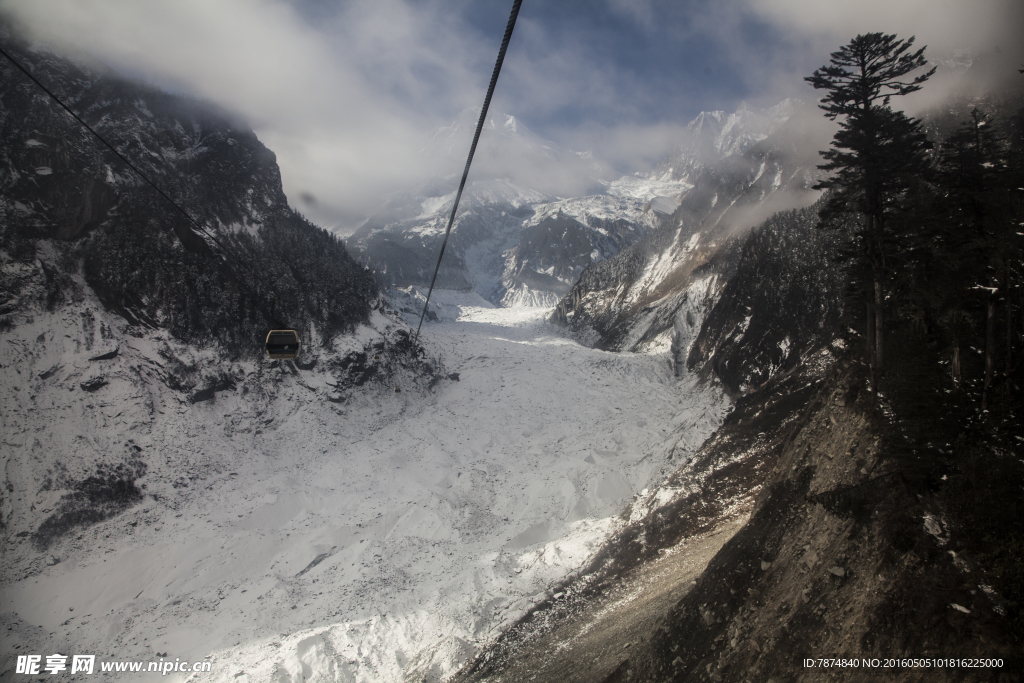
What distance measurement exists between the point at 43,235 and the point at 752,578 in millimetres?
53241

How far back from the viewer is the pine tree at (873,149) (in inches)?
685

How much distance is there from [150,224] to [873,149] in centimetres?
5438

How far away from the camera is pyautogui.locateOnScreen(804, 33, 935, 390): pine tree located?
17.4 metres

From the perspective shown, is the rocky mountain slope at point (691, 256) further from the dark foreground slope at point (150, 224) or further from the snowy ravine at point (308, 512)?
the dark foreground slope at point (150, 224)

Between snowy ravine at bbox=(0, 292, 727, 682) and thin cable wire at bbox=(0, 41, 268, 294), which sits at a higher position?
thin cable wire at bbox=(0, 41, 268, 294)

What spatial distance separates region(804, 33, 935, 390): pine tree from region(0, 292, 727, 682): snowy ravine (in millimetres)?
15531

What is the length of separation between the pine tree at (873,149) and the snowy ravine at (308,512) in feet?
51.0

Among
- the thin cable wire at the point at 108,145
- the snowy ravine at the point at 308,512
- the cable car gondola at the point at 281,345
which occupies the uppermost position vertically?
the thin cable wire at the point at 108,145

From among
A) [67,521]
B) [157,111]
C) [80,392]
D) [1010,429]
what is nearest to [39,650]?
[67,521]

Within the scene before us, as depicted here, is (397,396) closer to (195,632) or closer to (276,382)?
(276,382)

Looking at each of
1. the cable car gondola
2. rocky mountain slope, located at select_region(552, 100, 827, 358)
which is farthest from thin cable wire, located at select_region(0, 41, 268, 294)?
rocky mountain slope, located at select_region(552, 100, 827, 358)

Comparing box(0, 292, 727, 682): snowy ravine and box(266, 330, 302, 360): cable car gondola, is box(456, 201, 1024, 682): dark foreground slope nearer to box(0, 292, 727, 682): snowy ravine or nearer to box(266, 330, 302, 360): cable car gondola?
box(0, 292, 727, 682): snowy ravine

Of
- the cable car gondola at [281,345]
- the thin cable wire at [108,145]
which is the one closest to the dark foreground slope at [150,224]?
the thin cable wire at [108,145]

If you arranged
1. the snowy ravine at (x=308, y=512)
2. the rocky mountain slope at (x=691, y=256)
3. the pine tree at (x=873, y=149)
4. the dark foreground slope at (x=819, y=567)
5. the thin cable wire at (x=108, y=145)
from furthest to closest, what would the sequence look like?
1. the rocky mountain slope at (x=691, y=256)
2. the snowy ravine at (x=308, y=512)
3. the pine tree at (x=873, y=149)
4. the dark foreground slope at (x=819, y=567)
5. the thin cable wire at (x=108, y=145)
